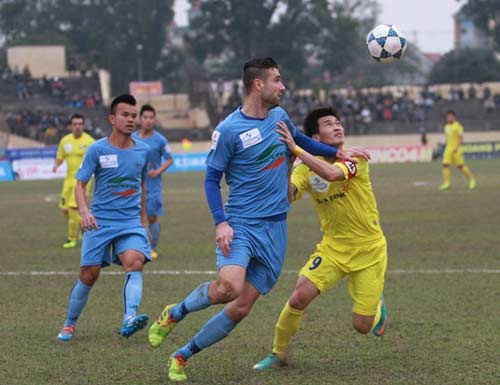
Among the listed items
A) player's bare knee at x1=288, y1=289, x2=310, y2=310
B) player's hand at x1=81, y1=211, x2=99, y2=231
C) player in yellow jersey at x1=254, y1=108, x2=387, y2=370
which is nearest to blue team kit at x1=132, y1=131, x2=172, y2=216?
player's hand at x1=81, y1=211, x2=99, y2=231

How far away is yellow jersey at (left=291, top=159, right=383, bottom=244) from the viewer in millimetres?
7305

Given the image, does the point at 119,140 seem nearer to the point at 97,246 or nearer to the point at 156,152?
the point at 97,246

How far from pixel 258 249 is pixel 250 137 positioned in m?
0.76

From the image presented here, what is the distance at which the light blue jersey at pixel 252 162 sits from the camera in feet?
21.9

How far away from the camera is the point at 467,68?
81.9m

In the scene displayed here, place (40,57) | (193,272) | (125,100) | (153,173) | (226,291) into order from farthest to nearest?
(40,57) → (153,173) → (193,272) → (125,100) → (226,291)

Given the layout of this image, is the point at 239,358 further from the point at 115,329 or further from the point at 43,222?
the point at 43,222

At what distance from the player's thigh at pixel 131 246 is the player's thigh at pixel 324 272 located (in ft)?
5.46

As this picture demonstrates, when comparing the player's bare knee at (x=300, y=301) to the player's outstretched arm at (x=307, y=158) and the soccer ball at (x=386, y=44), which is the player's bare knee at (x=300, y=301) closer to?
the player's outstretched arm at (x=307, y=158)

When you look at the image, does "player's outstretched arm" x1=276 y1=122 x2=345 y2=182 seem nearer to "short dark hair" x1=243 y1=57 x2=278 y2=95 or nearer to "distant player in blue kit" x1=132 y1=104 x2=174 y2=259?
"short dark hair" x1=243 y1=57 x2=278 y2=95

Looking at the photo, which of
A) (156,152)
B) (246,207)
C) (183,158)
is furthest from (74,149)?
(183,158)

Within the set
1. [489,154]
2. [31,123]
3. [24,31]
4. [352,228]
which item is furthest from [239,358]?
[24,31]

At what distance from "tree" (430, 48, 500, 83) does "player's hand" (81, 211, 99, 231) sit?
74.5 m

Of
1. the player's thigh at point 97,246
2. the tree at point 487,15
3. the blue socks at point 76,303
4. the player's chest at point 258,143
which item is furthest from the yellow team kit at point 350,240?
the tree at point 487,15
